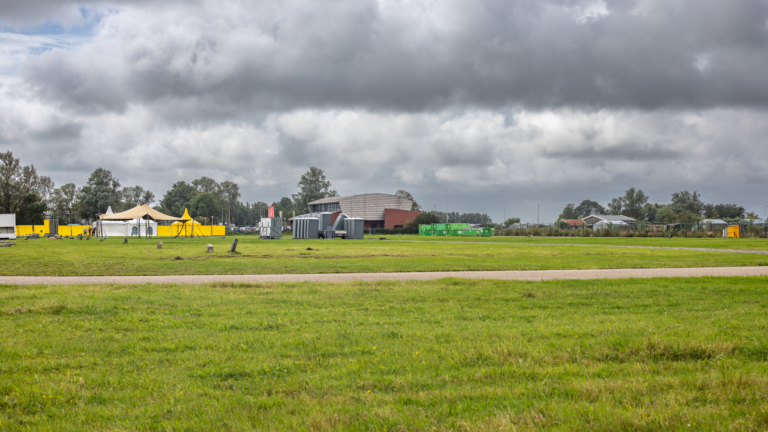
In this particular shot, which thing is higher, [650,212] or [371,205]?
[371,205]

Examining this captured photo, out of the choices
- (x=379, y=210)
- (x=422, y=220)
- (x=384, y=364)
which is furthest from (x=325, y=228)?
(x=379, y=210)

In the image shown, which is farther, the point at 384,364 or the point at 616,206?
the point at 616,206

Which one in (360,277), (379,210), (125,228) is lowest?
(360,277)

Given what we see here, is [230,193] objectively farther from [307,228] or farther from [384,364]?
[384,364]

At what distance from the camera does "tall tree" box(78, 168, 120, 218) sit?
112m

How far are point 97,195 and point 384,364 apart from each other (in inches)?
4977

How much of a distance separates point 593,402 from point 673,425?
0.68m

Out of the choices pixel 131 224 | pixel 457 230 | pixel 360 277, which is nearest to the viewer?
pixel 360 277

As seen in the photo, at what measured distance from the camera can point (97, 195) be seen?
111562 millimetres

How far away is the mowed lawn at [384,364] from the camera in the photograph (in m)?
4.05

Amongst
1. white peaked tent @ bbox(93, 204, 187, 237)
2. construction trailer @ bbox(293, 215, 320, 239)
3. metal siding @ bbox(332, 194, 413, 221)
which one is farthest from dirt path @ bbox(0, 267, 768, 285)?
metal siding @ bbox(332, 194, 413, 221)

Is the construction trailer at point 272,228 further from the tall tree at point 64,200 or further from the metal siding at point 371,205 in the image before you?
the tall tree at point 64,200

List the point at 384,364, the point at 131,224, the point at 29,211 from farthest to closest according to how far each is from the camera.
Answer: the point at 29,211, the point at 131,224, the point at 384,364

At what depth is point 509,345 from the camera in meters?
6.27
